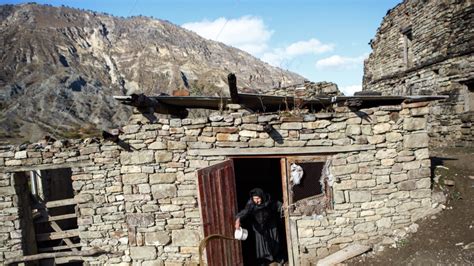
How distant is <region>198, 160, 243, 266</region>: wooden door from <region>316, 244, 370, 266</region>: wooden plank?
1.55 m

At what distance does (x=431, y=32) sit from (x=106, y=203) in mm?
12028

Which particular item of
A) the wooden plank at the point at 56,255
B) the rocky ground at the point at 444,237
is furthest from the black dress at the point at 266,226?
the wooden plank at the point at 56,255

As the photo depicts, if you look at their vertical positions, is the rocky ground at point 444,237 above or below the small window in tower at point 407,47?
below

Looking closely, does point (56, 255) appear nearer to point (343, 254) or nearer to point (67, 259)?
point (67, 259)

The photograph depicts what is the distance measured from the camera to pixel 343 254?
→ 5.69m

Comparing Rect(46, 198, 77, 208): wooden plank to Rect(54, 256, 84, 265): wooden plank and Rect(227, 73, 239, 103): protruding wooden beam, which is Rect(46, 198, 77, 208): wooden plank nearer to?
Rect(54, 256, 84, 265): wooden plank

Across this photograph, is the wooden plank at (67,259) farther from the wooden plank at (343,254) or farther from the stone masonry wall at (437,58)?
the stone masonry wall at (437,58)

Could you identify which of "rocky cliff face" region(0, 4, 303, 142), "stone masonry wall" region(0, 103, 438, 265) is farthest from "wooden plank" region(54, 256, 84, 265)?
"rocky cliff face" region(0, 4, 303, 142)

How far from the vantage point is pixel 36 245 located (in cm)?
685

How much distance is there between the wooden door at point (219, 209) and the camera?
5422mm

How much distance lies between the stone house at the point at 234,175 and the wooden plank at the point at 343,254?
0.16 metres

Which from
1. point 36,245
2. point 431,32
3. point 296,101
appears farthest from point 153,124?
point 431,32

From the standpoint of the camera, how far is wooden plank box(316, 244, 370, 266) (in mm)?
5586

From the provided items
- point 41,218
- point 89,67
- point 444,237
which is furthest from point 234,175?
point 89,67
